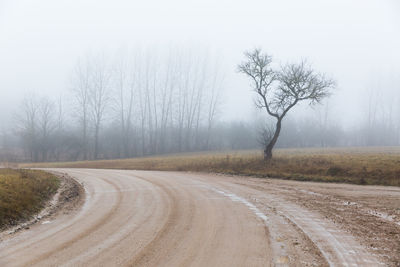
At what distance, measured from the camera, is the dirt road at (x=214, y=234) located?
4.66 metres

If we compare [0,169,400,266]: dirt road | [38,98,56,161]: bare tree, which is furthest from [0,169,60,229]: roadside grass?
[38,98,56,161]: bare tree

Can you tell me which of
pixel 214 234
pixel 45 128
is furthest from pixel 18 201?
pixel 45 128

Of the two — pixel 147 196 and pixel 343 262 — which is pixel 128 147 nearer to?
pixel 147 196

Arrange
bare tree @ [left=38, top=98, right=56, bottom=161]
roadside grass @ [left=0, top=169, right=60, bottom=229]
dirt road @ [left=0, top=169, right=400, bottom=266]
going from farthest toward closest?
bare tree @ [left=38, top=98, right=56, bottom=161] < roadside grass @ [left=0, top=169, right=60, bottom=229] < dirt road @ [left=0, top=169, right=400, bottom=266]

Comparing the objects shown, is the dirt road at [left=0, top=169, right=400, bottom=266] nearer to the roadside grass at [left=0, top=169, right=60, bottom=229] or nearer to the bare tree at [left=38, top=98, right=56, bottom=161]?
A: the roadside grass at [left=0, top=169, right=60, bottom=229]

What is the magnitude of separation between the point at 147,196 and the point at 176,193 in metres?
1.17

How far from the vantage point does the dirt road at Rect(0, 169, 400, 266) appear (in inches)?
183

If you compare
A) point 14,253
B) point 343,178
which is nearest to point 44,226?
point 14,253

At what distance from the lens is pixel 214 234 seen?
596 cm

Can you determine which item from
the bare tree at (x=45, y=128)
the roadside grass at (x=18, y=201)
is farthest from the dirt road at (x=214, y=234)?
the bare tree at (x=45, y=128)

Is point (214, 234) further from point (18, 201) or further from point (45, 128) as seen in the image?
point (45, 128)

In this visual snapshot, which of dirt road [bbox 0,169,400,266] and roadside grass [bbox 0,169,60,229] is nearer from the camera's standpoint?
dirt road [bbox 0,169,400,266]

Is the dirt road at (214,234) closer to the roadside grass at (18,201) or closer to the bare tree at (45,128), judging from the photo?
the roadside grass at (18,201)

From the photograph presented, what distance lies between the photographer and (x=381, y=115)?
8806 cm
